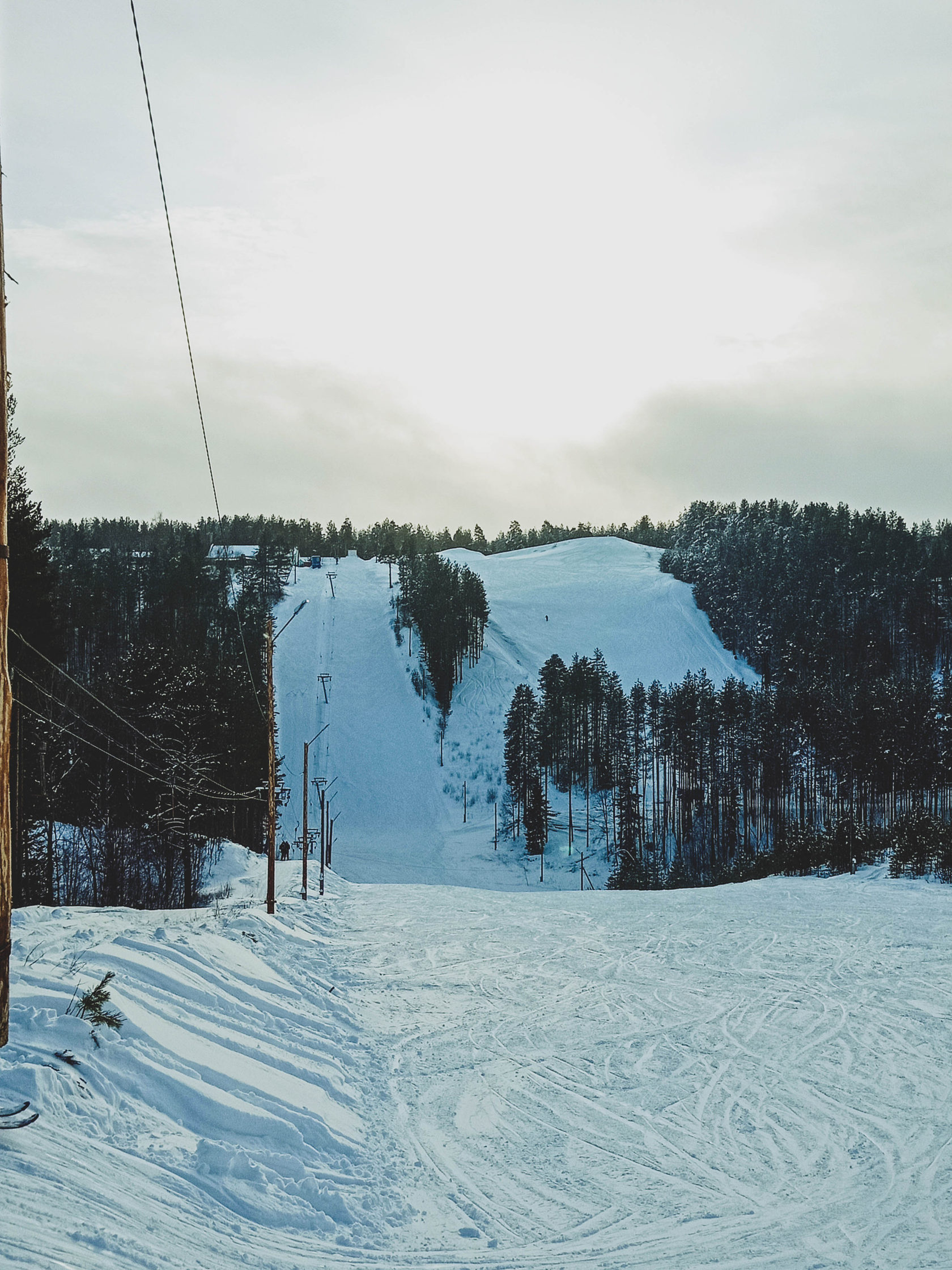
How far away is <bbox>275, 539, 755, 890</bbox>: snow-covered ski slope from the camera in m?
76.4

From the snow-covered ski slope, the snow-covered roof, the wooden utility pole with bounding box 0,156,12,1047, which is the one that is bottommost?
the snow-covered ski slope

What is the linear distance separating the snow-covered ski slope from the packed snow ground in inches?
1960

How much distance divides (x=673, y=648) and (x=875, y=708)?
161 ft

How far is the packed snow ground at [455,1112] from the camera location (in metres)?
6.98

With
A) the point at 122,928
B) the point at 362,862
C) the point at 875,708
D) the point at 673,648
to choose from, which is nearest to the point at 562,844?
the point at 362,862

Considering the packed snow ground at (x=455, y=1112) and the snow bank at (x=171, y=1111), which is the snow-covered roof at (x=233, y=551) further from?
the snow bank at (x=171, y=1111)

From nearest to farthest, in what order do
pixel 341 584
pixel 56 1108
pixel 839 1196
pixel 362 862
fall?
pixel 56 1108 < pixel 839 1196 < pixel 362 862 < pixel 341 584

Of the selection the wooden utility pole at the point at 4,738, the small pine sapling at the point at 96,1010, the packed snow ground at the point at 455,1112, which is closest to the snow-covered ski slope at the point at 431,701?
the packed snow ground at the point at 455,1112

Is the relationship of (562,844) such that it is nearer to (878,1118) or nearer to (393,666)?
(393,666)

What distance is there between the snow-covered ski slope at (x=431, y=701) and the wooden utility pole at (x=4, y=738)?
59.0 meters

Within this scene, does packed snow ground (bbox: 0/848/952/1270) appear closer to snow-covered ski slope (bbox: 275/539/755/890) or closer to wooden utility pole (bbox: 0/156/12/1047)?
wooden utility pole (bbox: 0/156/12/1047)

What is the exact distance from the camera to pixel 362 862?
69.8m

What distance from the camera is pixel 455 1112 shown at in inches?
434

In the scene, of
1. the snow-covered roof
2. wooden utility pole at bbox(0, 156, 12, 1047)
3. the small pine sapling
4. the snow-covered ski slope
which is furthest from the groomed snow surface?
the snow-covered roof
